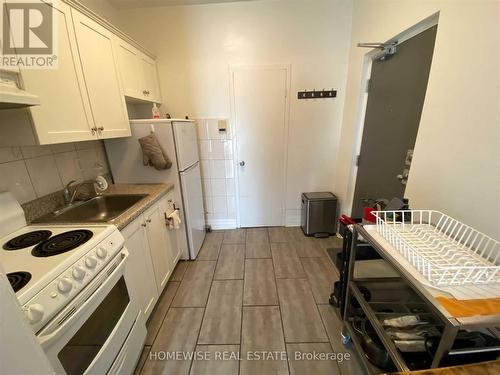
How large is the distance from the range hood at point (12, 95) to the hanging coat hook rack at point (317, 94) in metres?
2.37

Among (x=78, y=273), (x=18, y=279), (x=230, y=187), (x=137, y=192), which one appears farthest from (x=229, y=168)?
(x=18, y=279)

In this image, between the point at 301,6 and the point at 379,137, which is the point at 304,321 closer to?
the point at 379,137

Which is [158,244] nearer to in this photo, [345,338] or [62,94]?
[62,94]

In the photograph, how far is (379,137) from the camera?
1.94m

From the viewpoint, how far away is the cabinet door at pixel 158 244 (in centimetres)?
163

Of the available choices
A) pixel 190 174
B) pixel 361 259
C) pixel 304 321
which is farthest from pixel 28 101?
pixel 361 259

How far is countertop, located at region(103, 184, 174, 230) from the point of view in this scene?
129 centimetres

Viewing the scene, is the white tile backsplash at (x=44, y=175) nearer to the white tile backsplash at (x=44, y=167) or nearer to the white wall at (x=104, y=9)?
the white tile backsplash at (x=44, y=167)

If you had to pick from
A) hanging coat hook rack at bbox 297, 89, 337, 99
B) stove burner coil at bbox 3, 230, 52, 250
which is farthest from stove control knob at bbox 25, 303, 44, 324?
hanging coat hook rack at bbox 297, 89, 337, 99

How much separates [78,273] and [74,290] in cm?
6

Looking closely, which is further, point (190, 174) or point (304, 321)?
point (190, 174)

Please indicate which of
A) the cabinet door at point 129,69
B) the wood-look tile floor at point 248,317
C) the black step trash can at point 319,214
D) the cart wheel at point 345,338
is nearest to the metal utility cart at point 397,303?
the cart wheel at point 345,338

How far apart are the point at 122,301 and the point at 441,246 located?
5.42ft

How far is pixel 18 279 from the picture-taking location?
0.77m
